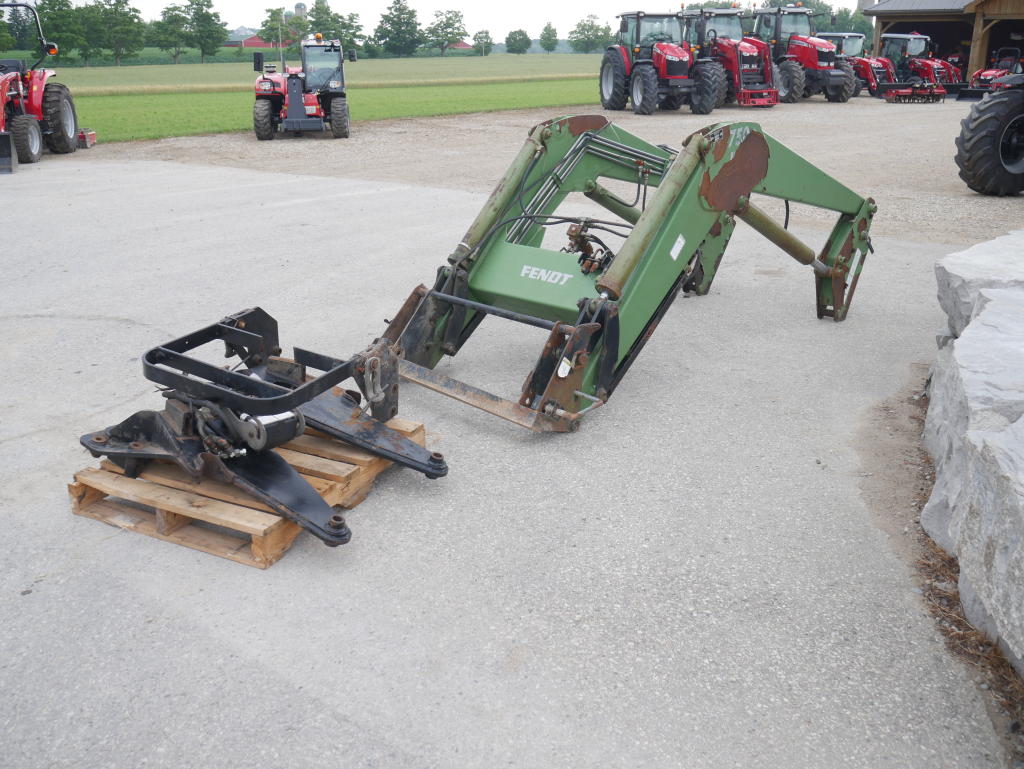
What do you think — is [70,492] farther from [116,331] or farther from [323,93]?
[323,93]

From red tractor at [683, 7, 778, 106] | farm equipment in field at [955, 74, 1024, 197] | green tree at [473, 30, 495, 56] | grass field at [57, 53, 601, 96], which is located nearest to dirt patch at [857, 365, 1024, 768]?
farm equipment in field at [955, 74, 1024, 197]

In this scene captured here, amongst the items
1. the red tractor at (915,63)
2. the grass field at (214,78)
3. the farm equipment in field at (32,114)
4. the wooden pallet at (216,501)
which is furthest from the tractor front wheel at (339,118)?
the red tractor at (915,63)

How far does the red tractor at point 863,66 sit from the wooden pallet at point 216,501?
26840 millimetres

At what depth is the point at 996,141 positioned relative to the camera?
33.9 feet

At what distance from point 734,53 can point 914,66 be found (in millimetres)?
9248

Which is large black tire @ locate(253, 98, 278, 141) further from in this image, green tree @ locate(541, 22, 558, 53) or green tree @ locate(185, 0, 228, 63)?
green tree @ locate(541, 22, 558, 53)

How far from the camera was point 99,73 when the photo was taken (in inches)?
1817

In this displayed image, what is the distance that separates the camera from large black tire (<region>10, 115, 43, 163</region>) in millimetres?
13328

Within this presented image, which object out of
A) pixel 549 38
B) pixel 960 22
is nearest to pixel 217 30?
pixel 549 38

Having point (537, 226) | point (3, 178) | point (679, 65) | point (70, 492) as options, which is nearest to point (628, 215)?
point (537, 226)

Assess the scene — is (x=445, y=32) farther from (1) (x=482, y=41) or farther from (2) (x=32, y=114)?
(2) (x=32, y=114)

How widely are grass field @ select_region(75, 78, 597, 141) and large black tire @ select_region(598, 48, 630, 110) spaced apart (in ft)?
10.0

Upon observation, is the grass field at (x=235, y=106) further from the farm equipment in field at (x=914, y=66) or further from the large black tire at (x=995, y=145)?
the large black tire at (x=995, y=145)

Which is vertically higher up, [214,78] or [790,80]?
[214,78]
